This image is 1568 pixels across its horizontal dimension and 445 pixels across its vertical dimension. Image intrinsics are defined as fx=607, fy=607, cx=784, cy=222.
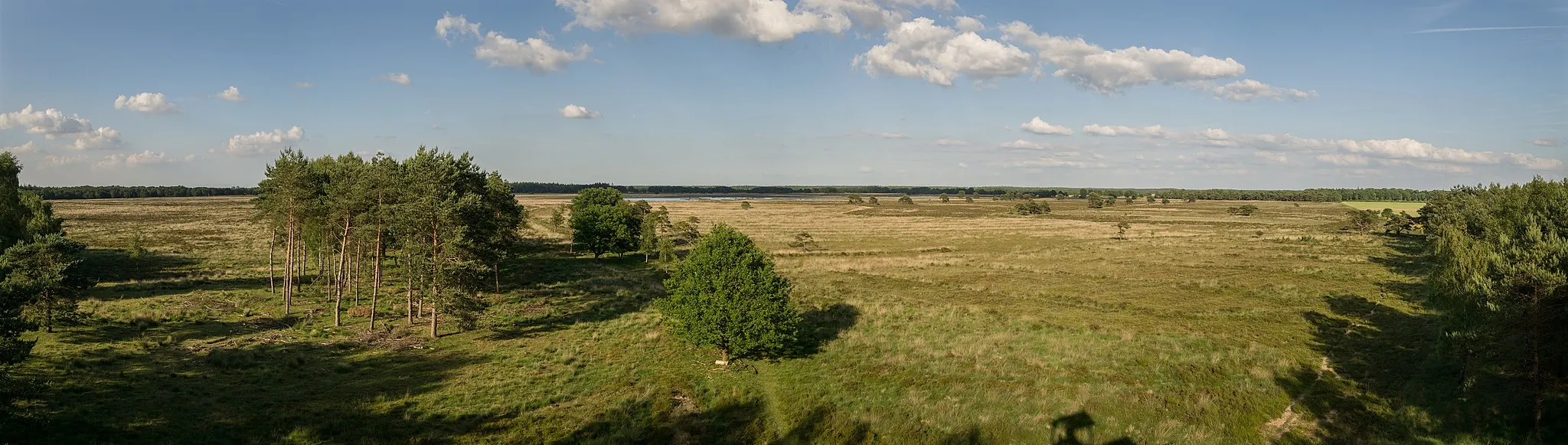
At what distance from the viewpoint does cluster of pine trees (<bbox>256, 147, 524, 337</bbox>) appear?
2802 cm

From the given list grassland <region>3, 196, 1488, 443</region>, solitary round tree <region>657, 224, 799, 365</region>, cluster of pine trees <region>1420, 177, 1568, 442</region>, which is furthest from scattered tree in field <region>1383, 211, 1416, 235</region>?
solitary round tree <region>657, 224, 799, 365</region>

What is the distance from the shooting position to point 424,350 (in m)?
26.8

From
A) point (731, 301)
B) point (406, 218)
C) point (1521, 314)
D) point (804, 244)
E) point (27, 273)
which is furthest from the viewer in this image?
point (804, 244)

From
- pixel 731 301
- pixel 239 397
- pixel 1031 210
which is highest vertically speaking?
pixel 1031 210

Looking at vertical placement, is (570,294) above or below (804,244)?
below

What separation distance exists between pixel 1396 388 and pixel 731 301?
24295 millimetres

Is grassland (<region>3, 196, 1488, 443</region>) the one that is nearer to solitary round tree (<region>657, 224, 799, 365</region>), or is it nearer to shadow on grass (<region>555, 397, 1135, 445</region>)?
shadow on grass (<region>555, 397, 1135, 445</region>)

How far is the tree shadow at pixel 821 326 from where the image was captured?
28422 millimetres

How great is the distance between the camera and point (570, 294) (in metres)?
43.8

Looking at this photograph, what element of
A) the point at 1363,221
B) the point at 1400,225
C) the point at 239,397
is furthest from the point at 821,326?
the point at 1363,221

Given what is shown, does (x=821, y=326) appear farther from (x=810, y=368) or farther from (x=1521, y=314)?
(x=1521, y=314)

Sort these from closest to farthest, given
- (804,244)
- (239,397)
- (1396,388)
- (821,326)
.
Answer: (239,397)
(1396,388)
(821,326)
(804,244)

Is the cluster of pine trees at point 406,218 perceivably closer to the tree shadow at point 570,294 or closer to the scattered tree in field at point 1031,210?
the tree shadow at point 570,294

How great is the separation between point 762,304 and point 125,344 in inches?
1027
